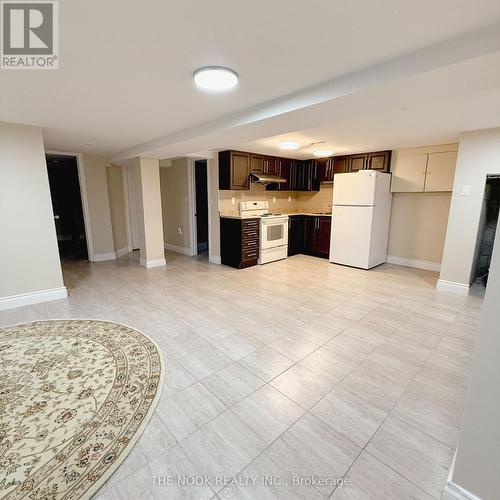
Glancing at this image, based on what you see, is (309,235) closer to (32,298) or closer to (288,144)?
(288,144)

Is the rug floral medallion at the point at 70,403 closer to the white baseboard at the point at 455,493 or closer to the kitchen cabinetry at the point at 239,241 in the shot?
the white baseboard at the point at 455,493

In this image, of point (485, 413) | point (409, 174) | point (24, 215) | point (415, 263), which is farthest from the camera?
point (415, 263)

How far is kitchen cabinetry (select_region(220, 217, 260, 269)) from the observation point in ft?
16.2

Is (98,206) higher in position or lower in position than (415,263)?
higher

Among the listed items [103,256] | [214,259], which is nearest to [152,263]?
[214,259]

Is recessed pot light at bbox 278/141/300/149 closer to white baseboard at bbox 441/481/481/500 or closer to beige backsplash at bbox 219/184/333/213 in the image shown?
beige backsplash at bbox 219/184/333/213

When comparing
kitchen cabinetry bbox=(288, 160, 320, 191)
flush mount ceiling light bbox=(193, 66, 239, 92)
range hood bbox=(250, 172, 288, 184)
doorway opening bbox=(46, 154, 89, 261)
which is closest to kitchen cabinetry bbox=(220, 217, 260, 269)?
range hood bbox=(250, 172, 288, 184)

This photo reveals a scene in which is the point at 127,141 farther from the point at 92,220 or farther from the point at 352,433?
the point at 352,433

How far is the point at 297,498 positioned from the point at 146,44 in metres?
2.52

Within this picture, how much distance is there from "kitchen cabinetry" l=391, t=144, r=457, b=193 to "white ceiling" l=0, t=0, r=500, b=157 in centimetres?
242

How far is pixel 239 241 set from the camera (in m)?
4.95

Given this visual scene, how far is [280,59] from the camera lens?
65.6 inches

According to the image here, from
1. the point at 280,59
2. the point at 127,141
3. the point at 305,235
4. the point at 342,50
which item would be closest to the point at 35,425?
the point at 280,59

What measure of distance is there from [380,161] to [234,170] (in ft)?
9.37
